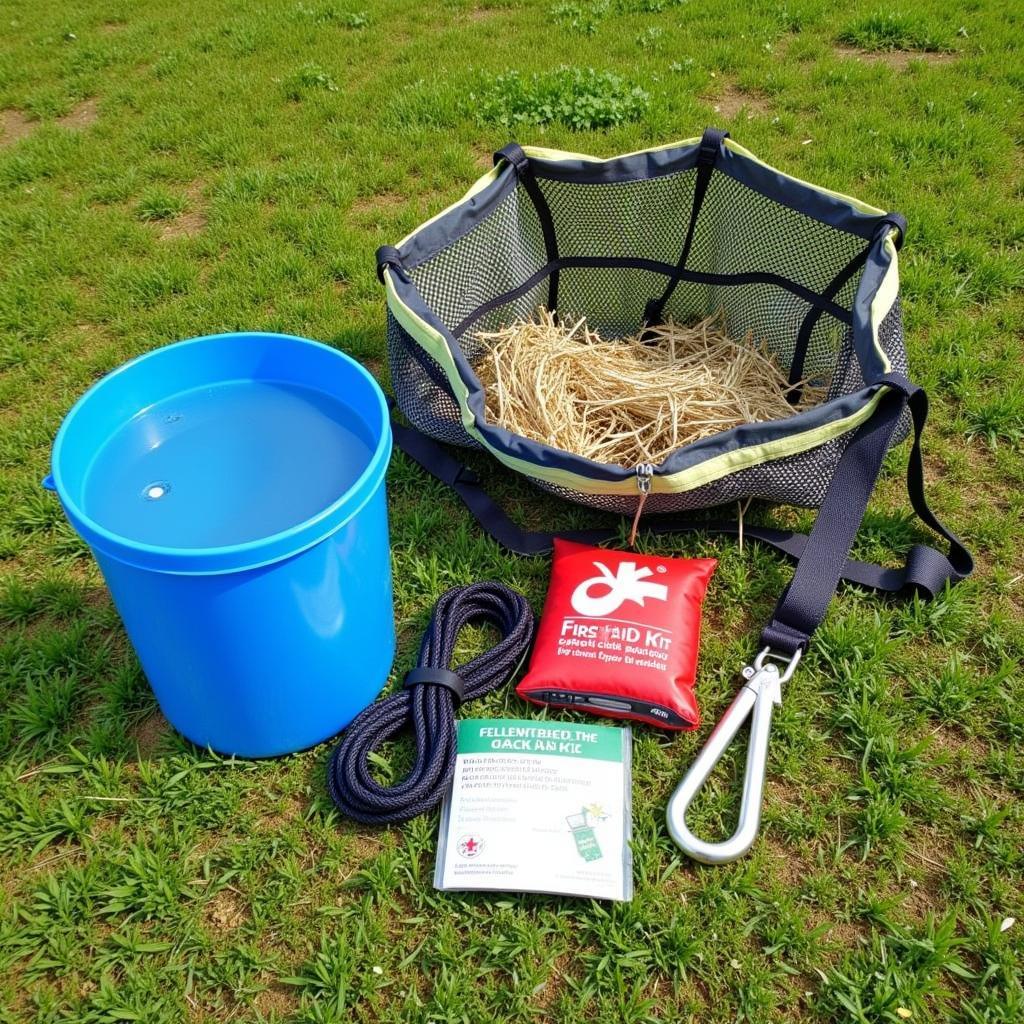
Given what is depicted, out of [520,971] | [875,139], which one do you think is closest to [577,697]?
[520,971]

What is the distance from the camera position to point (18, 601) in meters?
2.37

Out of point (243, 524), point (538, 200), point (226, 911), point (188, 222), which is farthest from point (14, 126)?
point (226, 911)

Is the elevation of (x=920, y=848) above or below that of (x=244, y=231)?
below

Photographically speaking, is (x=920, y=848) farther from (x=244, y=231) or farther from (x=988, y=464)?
(x=244, y=231)

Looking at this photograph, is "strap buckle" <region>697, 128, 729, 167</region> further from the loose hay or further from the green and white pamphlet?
the green and white pamphlet

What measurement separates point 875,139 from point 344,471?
355cm

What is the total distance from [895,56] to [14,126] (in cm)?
494

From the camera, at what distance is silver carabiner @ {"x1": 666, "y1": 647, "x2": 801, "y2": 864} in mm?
1842

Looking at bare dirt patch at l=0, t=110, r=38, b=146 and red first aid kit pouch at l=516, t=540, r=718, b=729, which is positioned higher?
bare dirt patch at l=0, t=110, r=38, b=146

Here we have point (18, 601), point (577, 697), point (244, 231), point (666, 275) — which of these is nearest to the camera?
point (577, 697)

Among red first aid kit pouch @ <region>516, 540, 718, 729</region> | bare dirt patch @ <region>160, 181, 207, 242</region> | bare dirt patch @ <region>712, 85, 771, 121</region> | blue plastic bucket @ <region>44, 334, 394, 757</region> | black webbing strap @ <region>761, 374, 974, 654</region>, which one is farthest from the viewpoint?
bare dirt patch @ <region>712, 85, 771, 121</region>

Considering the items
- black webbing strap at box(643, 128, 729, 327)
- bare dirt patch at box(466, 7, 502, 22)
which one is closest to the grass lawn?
black webbing strap at box(643, 128, 729, 327)

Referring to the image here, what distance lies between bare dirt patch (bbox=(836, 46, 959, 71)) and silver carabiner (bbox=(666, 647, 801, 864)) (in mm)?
4046

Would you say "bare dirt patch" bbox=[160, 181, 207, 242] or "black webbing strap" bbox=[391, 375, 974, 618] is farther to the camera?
"bare dirt patch" bbox=[160, 181, 207, 242]
